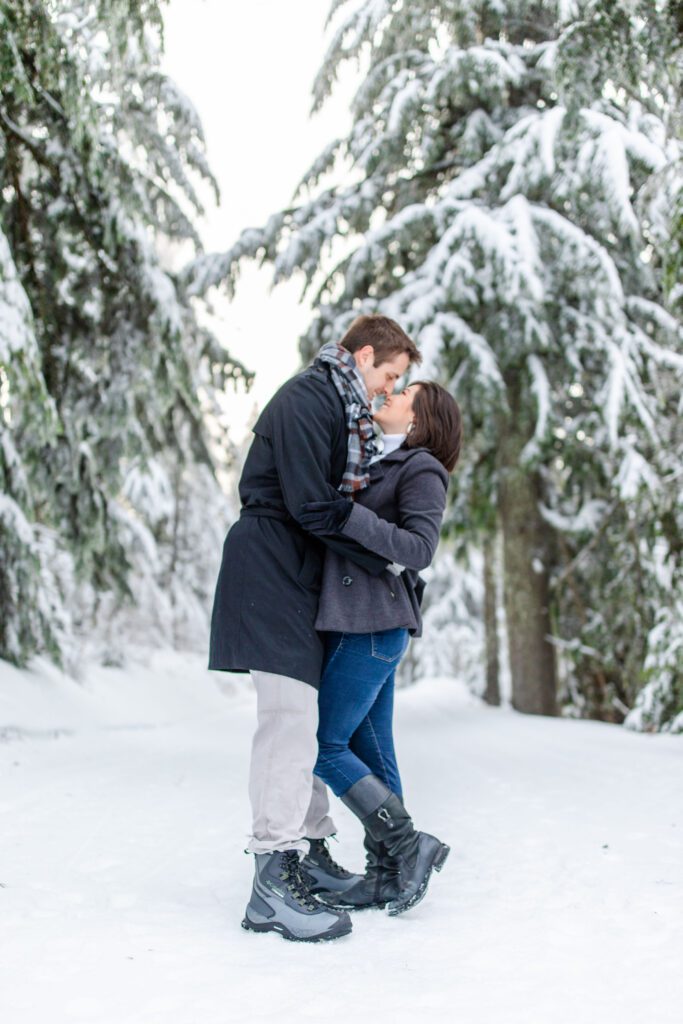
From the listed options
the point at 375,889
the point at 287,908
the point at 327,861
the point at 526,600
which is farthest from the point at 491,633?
the point at 287,908

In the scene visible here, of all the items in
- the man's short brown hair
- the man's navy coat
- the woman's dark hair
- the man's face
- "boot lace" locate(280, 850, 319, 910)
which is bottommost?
"boot lace" locate(280, 850, 319, 910)

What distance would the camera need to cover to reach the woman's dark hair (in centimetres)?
299

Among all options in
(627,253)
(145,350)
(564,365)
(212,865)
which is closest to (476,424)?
(564,365)

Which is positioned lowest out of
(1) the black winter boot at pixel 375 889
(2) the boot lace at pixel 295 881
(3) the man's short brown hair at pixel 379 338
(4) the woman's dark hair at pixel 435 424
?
(1) the black winter boot at pixel 375 889

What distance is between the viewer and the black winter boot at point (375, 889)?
2859mm

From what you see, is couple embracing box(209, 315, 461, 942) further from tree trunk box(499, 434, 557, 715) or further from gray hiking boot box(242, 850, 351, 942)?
tree trunk box(499, 434, 557, 715)

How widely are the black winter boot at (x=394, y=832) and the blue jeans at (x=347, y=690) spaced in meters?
0.04

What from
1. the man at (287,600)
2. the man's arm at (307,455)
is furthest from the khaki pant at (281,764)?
the man's arm at (307,455)

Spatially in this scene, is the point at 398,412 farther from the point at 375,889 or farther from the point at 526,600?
the point at 526,600

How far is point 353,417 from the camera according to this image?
283 cm

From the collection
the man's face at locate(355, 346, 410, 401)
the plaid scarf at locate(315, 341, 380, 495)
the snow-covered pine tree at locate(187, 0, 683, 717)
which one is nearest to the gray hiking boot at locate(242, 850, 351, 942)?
the plaid scarf at locate(315, 341, 380, 495)

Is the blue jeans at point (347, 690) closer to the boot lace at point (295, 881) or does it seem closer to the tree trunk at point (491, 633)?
the boot lace at point (295, 881)

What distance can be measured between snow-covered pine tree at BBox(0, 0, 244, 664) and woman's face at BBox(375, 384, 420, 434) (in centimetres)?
208

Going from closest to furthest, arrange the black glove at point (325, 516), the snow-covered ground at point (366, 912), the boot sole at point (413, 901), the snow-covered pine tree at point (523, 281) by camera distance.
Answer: the snow-covered ground at point (366, 912) < the black glove at point (325, 516) < the boot sole at point (413, 901) < the snow-covered pine tree at point (523, 281)
